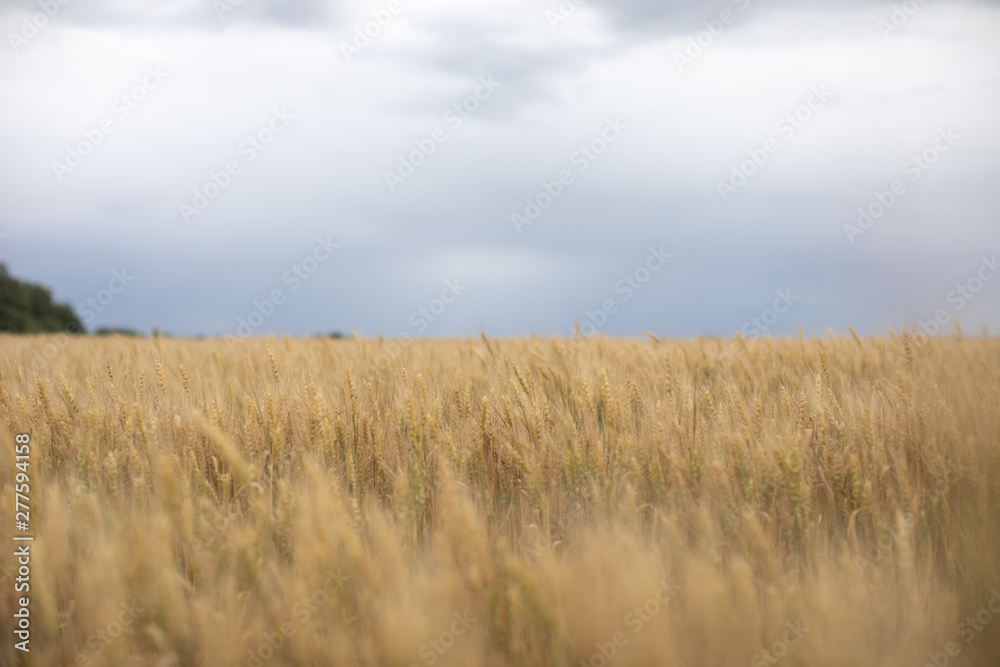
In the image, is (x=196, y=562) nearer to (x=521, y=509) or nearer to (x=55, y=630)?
(x=55, y=630)

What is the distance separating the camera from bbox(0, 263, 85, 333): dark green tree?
2177 centimetres

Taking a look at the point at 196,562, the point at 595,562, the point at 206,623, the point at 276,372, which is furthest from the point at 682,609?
the point at 276,372

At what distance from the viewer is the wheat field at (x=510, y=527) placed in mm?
1460

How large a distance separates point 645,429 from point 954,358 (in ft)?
8.50

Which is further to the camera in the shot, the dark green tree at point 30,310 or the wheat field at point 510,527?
the dark green tree at point 30,310

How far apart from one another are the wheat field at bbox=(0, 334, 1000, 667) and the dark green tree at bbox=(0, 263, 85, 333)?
858 inches

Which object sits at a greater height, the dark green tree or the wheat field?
the dark green tree

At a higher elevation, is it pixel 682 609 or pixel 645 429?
pixel 645 429

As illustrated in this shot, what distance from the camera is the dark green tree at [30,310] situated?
21.8 metres

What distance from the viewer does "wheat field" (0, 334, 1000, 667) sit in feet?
4.79

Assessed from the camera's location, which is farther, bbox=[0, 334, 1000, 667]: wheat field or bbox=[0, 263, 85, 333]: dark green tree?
bbox=[0, 263, 85, 333]: dark green tree

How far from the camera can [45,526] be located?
6.36 ft

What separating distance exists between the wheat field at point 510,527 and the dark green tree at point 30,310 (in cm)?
2179

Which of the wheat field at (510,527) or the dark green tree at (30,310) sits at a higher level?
the dark green tree at (30,310)
